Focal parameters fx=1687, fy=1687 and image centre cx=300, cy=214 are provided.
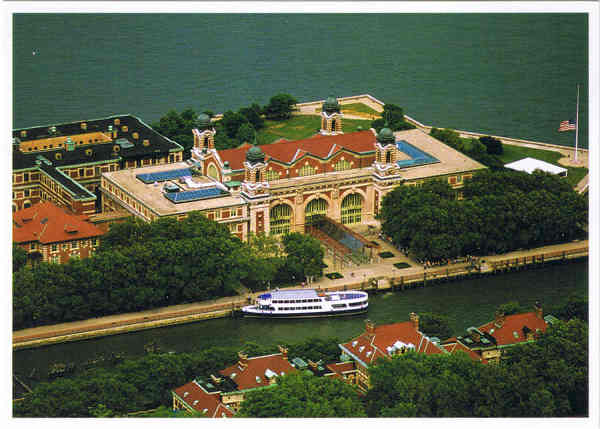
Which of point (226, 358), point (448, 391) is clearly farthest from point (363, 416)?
point (226, 358)

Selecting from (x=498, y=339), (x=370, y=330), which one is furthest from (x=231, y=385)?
(x=498, y=339)

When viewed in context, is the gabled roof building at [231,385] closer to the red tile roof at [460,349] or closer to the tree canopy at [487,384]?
the tree canopy at [487,384]

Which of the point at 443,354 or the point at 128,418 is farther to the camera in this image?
the point at 443,354

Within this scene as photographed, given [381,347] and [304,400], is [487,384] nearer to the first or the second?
[381,347]

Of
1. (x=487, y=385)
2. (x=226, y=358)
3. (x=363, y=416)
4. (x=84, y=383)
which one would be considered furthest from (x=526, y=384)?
(x=84, y=383)

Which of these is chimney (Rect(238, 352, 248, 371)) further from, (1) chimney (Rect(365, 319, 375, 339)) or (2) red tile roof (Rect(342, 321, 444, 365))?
(1) chimney (Rect(365, 319, 375, 339))

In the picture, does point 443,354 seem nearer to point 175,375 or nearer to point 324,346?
point 324,346

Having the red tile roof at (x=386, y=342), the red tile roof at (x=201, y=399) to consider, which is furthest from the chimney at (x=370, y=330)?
the red tile roof at (x=201, y=399)
